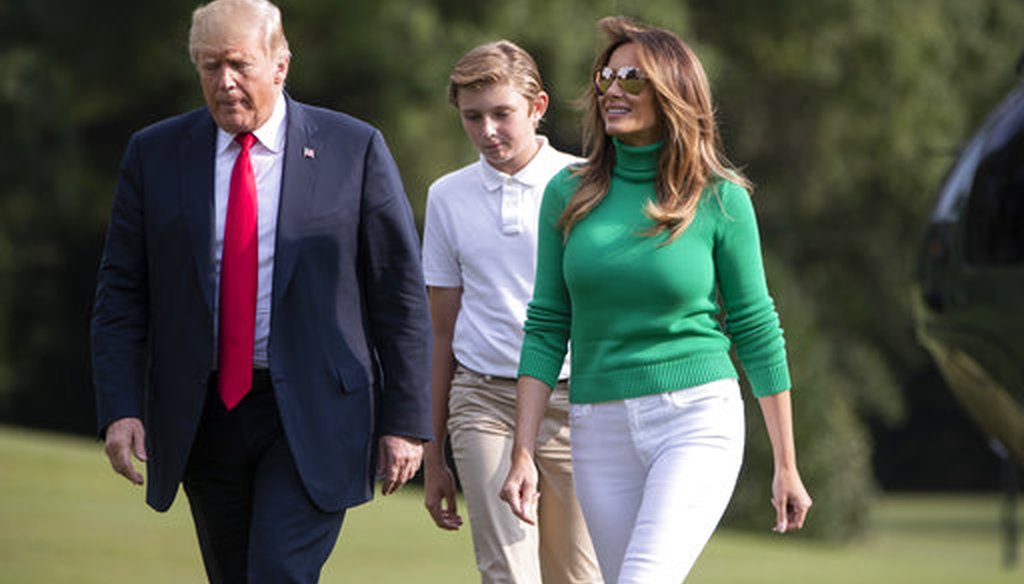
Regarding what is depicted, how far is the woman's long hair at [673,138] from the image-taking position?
4172mm

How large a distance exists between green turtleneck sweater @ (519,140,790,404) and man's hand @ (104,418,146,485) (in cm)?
100

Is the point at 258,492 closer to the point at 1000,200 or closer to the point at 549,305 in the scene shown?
the point at 549,305

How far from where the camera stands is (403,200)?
4637 mm

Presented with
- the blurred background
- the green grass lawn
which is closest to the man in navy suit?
the green grass lawn

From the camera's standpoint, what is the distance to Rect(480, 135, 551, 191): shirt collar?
5457mm

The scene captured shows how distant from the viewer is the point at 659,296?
13.6ft

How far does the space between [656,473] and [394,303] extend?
2.72 feet

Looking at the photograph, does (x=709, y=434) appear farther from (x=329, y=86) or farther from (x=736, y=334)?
(x=329, y=86)

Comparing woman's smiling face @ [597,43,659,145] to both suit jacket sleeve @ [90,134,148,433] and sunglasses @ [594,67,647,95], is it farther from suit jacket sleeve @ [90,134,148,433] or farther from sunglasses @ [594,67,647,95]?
suit jacket sleeve @ [90,134,148,433]

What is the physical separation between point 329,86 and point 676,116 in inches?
781

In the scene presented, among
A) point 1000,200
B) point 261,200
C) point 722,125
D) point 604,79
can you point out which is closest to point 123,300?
point 261,200

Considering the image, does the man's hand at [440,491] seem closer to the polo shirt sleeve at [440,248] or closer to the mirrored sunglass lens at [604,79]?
the polo shirt sleeve at [440,248]

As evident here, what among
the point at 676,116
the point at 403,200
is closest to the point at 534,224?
the point at 403,200

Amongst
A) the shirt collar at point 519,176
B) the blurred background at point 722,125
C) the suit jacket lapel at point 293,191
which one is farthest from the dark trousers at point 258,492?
the blurred background at point 722,125
